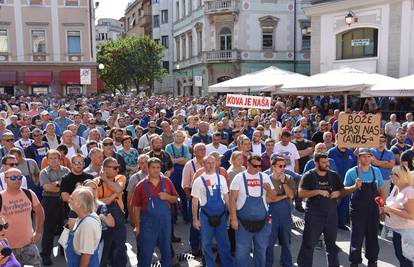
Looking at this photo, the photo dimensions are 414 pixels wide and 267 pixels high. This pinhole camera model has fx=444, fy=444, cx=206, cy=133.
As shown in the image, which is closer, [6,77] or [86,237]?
[86,237]

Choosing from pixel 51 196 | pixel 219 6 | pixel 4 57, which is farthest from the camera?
pixel 219 6

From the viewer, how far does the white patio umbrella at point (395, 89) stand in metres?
12.8

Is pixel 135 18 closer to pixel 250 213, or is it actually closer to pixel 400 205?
pixel 250 213

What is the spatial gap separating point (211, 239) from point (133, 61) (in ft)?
116

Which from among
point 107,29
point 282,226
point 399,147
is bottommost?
point 282,226

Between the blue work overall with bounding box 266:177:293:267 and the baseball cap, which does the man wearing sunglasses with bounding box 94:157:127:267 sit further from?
the baseball cap

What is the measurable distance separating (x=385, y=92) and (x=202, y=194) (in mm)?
9433

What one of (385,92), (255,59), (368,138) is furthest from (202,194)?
(255,59)

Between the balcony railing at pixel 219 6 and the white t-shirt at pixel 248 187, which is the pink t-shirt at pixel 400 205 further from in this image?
the balcony railing at pixel 219 6

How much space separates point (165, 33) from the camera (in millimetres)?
48438

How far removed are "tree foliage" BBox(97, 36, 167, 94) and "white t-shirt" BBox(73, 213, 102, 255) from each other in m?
36.5

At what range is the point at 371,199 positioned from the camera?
623cm

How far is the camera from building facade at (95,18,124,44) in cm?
9012

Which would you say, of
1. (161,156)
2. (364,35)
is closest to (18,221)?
(161,156)
